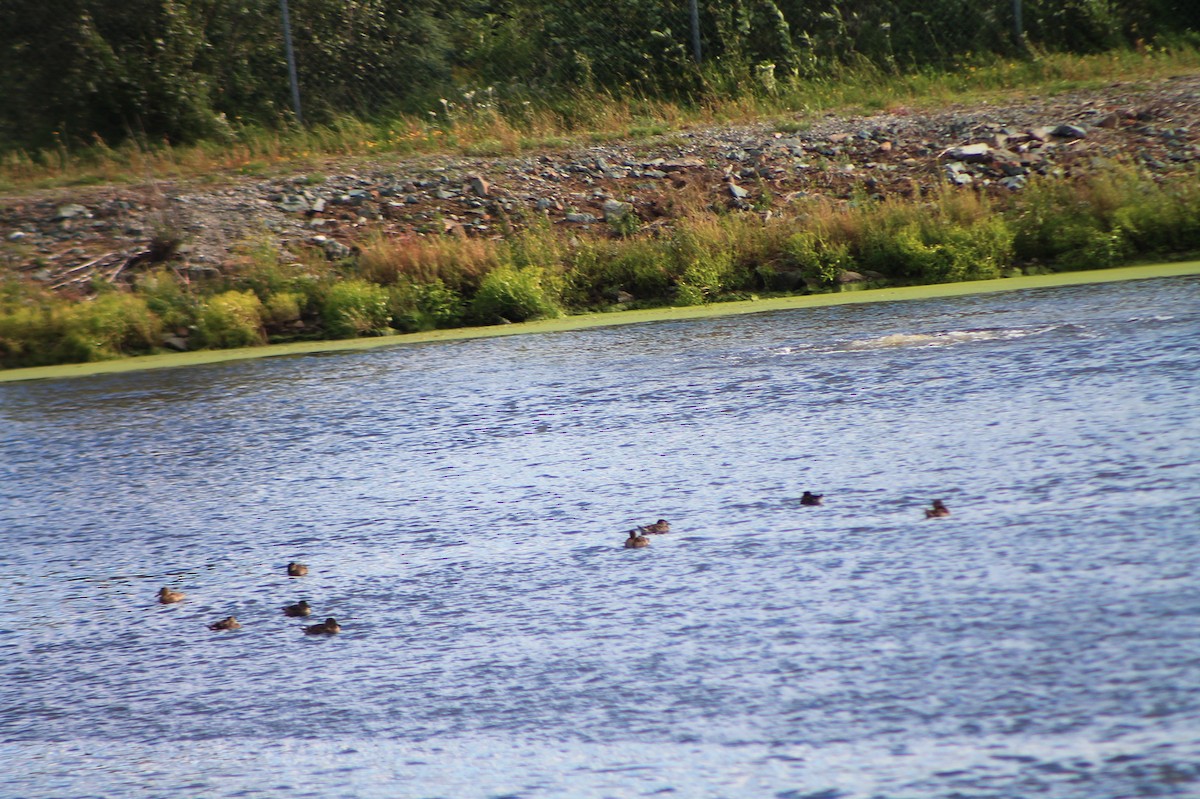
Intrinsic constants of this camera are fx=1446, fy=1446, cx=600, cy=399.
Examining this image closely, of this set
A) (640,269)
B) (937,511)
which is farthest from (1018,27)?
(937,511)

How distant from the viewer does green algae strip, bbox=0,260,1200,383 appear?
12430 mm

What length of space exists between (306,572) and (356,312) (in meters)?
8.29

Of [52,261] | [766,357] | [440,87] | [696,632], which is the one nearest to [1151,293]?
[766,357]

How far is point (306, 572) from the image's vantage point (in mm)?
5477

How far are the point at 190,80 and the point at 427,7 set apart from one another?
13.2 ft

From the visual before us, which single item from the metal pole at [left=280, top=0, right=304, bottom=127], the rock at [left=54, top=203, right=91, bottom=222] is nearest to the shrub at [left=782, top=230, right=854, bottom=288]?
the rock at [left=54, top=203, right=91, bottom=222]

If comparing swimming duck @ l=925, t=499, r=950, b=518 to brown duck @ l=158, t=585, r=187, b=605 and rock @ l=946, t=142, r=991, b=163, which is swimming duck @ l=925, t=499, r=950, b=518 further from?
rock @ l=946, t=142, r=991, b=163

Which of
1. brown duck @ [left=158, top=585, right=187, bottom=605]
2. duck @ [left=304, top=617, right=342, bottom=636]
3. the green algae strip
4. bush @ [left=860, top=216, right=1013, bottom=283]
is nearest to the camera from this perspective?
duck @ [left=304, top=617, right=342, bottom=636]

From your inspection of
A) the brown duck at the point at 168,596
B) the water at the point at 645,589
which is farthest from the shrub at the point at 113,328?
the brown duck at the point at 168,596

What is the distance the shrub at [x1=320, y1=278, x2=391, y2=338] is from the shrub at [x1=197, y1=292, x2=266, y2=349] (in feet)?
2.22

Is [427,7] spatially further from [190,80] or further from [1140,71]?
[1140,71]

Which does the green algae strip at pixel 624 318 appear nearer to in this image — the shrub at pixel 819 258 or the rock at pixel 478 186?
the shrub at pixel 819 258

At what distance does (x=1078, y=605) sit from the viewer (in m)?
4.29

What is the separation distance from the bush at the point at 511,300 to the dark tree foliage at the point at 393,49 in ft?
23.4
